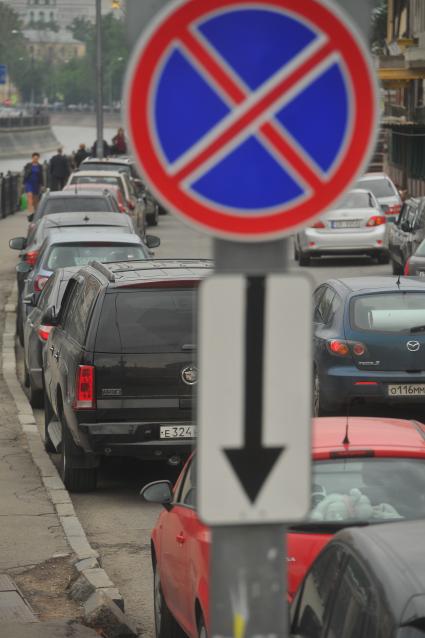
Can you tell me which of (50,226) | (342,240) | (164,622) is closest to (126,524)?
(164,622)

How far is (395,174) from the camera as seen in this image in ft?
224

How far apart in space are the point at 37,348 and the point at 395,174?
52432 millimetres

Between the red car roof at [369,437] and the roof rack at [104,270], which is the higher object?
the red car roof at [369,437]

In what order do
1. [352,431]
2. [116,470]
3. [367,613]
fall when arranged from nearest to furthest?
[367,613] → [352,431] → [116,470]

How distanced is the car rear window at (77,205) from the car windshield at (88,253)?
34.0 feet

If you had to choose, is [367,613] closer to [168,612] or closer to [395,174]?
[168,612]

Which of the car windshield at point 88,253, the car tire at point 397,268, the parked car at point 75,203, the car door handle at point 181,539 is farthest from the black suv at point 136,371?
the car tire at point 397,268

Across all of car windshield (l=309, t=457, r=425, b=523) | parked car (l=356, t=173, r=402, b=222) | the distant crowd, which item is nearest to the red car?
car windshield (l=309, t=457, r=425, b=523)

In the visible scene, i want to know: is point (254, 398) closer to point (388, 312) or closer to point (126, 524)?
point (126, 524)

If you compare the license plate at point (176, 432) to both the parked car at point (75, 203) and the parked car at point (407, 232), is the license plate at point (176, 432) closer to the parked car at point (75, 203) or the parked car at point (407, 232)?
the parked car at point (407, 232)

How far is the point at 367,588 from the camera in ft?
15.5

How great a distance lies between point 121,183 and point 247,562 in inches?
1426

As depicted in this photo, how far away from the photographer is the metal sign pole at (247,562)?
3.48 m

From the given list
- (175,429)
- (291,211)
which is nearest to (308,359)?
(291,211)
